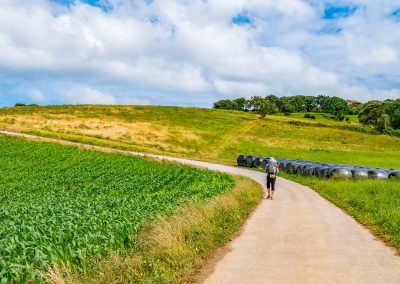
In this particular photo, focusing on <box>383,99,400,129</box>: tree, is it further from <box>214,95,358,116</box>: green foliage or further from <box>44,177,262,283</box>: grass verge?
<box>44,177,262,283</box>: grass verge

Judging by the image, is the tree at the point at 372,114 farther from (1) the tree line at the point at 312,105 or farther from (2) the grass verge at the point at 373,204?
(2) the grass verge at the point at 373,204

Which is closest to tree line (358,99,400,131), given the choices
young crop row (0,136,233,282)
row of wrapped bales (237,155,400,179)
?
row of wrapped bales (237,155,400,179)

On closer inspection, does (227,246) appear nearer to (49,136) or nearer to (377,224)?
(377,224)

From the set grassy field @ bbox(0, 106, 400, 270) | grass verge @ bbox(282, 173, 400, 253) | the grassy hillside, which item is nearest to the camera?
grass verge @ bbox(282, 173, 400, 253)

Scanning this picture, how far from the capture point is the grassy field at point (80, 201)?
9.46 metres

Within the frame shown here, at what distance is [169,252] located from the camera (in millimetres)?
10570

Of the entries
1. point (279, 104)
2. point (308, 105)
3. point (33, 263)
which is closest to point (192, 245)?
point (33, 263)

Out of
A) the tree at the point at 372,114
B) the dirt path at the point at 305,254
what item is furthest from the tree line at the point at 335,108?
the dirt path at the point at 305,254

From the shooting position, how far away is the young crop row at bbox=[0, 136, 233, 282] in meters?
9.49

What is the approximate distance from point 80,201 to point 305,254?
1284 cm

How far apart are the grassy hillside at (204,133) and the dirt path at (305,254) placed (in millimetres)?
45512

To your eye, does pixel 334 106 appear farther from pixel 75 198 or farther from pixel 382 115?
pixel 75 198

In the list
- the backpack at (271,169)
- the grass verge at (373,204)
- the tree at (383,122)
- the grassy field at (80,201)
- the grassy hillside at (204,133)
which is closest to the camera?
the grassy field at (80,201)

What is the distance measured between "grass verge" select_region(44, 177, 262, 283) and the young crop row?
0.50 meters
